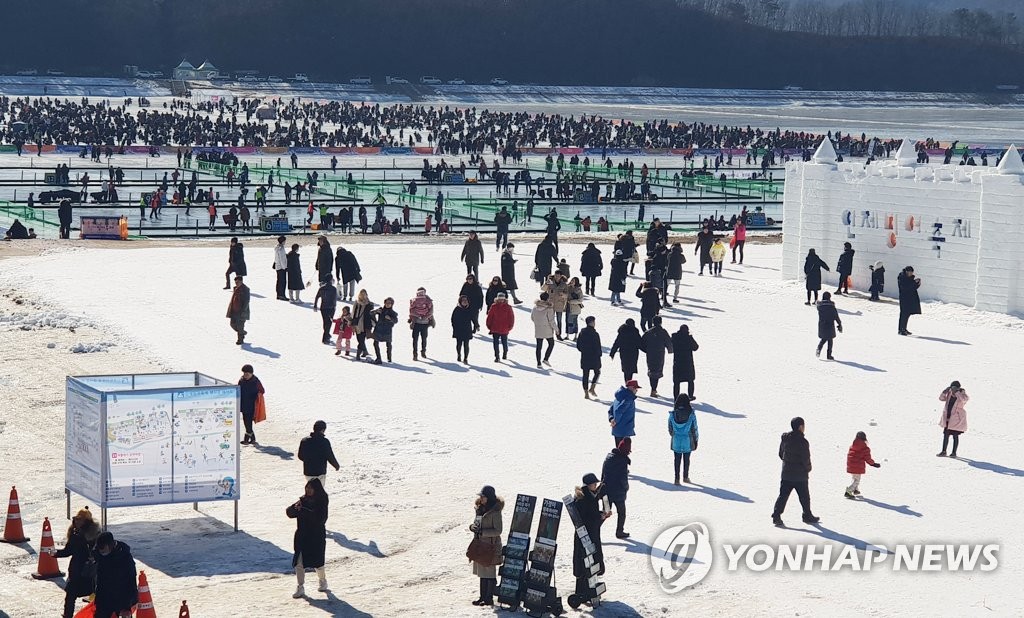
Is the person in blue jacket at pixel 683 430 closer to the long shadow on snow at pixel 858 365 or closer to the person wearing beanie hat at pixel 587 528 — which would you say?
the person wearing beanie hat at pixel 587 528

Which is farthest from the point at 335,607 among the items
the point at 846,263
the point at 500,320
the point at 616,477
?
the point at 846,263

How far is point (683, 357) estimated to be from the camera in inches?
656

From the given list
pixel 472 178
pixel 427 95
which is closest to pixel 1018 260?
pixel 472 178

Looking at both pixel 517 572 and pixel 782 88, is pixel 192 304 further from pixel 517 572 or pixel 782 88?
pixel 782 88

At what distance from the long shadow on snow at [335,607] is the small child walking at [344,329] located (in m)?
8.54

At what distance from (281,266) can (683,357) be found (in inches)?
325

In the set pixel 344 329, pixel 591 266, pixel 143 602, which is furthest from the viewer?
pixel 591 266

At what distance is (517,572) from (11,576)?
11.9 feet

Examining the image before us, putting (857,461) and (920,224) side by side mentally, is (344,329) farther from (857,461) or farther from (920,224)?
(920,224)

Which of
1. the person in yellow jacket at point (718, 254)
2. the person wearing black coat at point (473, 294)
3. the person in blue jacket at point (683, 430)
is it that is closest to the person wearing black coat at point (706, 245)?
the person in yellow jacket at point (718, 254)

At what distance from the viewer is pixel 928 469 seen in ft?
47.1

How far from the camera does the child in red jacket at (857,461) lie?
13219 mm

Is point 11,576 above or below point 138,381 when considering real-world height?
below

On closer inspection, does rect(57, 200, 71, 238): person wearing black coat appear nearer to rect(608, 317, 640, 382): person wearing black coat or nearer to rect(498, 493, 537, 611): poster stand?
rect(608, 317, 640, 382): person wearing black coat
